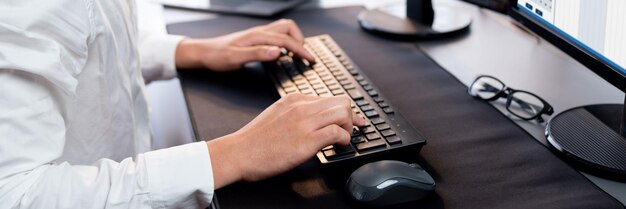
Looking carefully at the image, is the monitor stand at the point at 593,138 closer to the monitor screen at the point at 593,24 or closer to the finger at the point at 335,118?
the monitor screen at the point at 593,24

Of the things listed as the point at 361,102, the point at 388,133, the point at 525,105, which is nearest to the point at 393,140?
the point at 388,133

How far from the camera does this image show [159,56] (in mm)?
1220

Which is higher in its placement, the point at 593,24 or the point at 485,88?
the point at 593,24

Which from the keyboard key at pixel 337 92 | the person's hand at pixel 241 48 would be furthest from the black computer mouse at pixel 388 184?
the person's hand at pixel 241 48

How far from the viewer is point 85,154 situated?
3.11ft

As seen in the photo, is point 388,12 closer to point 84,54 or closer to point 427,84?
point 427,84

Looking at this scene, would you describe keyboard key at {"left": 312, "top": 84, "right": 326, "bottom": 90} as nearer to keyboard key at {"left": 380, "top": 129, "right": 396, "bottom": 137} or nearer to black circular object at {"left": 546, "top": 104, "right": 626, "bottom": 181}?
keyboard key at {"left": 380, "top": 129, "right": 396, "bottom": 137}

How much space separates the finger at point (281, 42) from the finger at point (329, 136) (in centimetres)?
31

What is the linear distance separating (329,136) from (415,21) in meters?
0.57

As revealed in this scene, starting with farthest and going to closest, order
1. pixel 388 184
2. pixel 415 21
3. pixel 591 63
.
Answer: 1. pixel 415 21
2. pixel 591 63
3. pixel 388 184

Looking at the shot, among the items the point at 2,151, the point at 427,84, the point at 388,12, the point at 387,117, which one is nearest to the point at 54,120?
the point at 2,151

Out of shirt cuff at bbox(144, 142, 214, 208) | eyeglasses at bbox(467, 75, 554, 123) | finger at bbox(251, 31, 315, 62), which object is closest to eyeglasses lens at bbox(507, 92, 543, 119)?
eyeglasses at bbox(467, 75, 554, 123)

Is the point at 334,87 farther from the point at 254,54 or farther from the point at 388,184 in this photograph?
the point at 388,184

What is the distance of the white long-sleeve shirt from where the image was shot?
0.75m
